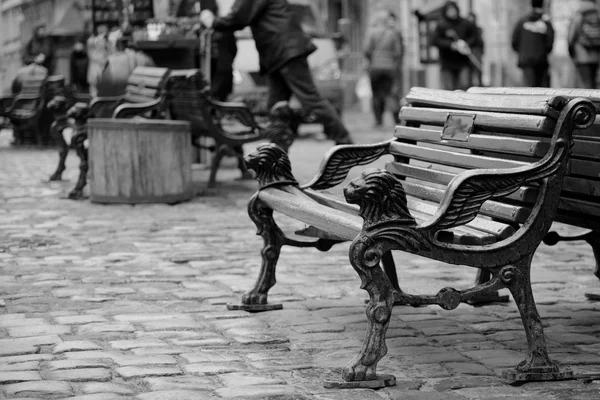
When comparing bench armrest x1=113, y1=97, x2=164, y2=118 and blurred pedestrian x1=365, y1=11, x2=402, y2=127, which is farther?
blurred pedestrian x1=365, y1=11, x2=402, y2=127

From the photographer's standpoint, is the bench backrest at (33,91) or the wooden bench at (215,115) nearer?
the wooden bench at (215,115)

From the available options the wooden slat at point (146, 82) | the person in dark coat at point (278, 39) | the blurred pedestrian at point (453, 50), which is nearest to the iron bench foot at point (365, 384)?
the wooden slat at point (146, 82)

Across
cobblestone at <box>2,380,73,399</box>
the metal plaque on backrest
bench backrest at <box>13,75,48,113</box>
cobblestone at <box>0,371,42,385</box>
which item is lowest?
bench backrest at <box>13,75,48,113</box>

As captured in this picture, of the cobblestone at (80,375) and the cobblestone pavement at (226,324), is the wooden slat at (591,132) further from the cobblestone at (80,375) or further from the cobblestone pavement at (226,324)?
the cobblestone at (80,375)

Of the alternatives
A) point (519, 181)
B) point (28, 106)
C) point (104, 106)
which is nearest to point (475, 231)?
point (519, 181)

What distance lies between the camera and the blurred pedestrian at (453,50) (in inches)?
976

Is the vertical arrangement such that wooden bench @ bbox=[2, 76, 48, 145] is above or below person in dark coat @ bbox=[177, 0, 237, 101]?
below

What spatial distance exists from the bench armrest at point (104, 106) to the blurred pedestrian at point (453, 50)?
36.6 ft

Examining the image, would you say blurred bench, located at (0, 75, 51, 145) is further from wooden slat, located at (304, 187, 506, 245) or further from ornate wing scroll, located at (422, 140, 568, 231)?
ornate wing scroll, located at (422, 140, 568, 231)

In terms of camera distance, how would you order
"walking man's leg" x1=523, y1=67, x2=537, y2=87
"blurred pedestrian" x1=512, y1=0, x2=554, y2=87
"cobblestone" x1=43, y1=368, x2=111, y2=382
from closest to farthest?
"cobblestone" x1=43, y1=368, x2=111, y2=382
"blurred pedestrian" x1=512, y1=0, x2=554, y2=87
"walking man's leg" x1=523, y1=67, x2=537, y2=87

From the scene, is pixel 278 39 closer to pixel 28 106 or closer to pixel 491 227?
pixel 28 106

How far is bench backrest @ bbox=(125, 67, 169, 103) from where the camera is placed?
12.9m

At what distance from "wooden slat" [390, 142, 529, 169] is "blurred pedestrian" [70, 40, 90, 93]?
3076 centimetres

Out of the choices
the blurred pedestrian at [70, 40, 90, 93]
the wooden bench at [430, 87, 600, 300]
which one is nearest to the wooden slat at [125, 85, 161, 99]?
the wooden bench at [430, 87, 600, 300]
